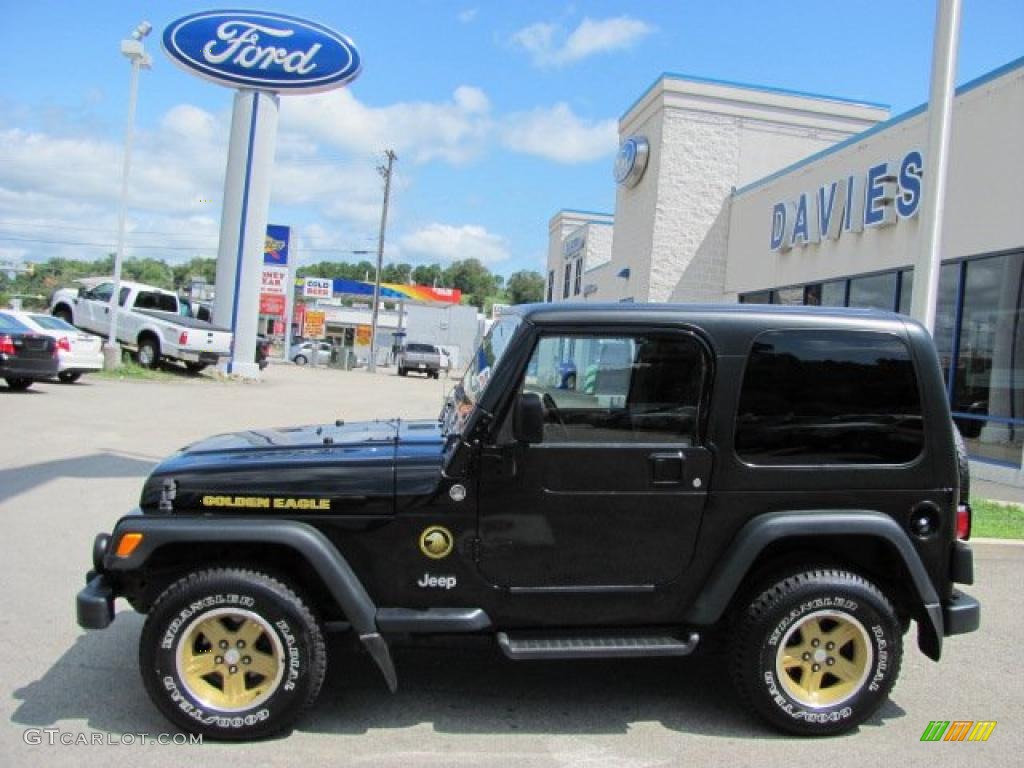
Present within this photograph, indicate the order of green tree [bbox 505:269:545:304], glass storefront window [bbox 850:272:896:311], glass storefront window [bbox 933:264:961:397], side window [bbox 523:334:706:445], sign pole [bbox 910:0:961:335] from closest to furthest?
side window [bbox 523:334:706:445], sign pole [bbox 910:0:961:335], glass storefront window [bbox 933:264:961:397], glass storefront window [bbox 850:272:896:311], green tree [bbox 505:269:545:304]

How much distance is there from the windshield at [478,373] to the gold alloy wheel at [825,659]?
1.76 meters

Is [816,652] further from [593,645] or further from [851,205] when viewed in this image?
[851,205]

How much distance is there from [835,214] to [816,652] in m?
13.6

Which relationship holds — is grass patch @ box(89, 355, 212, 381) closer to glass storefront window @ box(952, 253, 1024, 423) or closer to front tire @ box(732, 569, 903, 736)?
glass storefront window @ box(952, 253, 1024, 423)

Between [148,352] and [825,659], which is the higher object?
[148,352]

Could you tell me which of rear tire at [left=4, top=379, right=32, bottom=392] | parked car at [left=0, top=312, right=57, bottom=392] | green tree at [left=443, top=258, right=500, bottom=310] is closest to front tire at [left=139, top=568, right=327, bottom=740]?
parked car at [left=0, top=312, right=57, bottom=392]

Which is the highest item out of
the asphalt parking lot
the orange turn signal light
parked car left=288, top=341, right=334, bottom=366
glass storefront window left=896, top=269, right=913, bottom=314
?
glass storefront window left=896, top=269, right=913, bottom=314

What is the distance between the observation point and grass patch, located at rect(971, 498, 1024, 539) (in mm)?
7379

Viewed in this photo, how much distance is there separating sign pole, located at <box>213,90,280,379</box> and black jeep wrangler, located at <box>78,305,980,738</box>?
21253mm

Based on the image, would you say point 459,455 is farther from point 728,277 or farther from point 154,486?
point 728,277

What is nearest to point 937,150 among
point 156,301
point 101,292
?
point 156,301

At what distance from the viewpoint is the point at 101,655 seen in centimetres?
441

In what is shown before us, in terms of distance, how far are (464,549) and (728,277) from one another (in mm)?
18357

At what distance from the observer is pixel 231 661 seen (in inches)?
140
